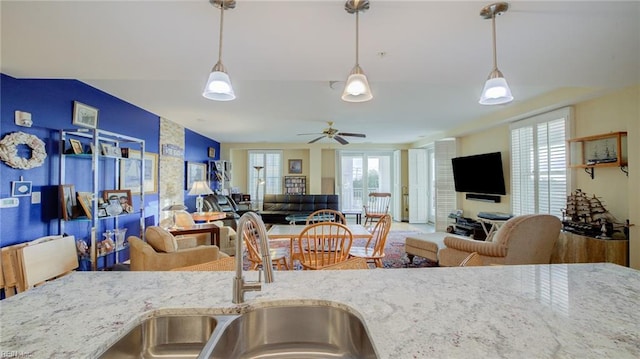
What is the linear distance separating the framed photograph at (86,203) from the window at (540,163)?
5.79 metres

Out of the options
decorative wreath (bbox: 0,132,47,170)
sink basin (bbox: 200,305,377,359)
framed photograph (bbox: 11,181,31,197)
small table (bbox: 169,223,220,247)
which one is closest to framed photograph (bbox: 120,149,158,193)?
small table (bbox: 169,223,220,247)

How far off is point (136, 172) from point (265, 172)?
4556mm

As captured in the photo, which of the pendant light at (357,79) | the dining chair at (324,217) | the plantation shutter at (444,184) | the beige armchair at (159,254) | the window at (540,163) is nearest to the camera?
the pendant light at (357,79)

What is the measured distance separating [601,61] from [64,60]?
4.23 m

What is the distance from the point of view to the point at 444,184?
20.9ft

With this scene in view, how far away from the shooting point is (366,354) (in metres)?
0.86

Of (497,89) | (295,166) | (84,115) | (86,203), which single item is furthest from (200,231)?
(295,166)

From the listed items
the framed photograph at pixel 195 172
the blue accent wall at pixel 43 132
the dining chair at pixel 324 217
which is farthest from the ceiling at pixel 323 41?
the framed photograph at pixel 195 172

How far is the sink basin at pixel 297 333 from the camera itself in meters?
0.94

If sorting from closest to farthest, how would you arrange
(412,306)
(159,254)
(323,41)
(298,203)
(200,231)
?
(412,306), (323,41), (159,254), (200,231), (298,203)

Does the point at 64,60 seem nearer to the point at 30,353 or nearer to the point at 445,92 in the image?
the point at 30,353

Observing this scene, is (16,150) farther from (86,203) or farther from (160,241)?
(160,241)

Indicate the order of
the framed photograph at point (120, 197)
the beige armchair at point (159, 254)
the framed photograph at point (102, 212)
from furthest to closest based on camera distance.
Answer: the framed photograph at point (120, 197)
the framed photograph at point (102, 212)
the beige armchair at point (159, 254)

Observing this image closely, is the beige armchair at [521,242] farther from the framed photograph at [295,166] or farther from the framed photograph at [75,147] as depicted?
the framed photograph at [295,166]
